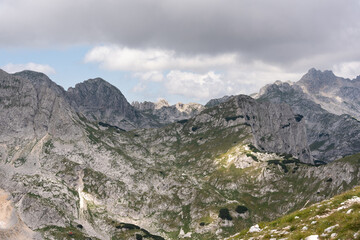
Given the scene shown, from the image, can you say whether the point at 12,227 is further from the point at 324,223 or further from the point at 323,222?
the point at 324,223

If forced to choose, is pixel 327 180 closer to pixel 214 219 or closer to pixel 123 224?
pixel 214 219

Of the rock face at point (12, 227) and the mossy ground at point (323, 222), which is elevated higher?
the mossy ground at point (323, 222)

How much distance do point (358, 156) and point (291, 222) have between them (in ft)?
682

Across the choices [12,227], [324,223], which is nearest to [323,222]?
[324,223]

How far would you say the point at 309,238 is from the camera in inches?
709

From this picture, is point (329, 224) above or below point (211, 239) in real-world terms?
above

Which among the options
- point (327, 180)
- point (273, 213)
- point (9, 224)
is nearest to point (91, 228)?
point (9, 224)

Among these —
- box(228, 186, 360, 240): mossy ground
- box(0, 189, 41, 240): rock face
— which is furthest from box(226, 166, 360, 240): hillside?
box(0, 189, 41, 240): rock face

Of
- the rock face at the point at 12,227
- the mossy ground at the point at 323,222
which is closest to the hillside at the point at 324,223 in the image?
the mossy ground at the point at 323,222

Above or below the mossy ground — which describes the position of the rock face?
below

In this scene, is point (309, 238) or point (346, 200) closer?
point (309, 238)

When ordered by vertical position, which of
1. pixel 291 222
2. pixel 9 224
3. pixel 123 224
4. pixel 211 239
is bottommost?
pixel 211 239

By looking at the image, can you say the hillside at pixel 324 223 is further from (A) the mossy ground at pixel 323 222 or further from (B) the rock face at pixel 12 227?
(B) the rock face at pixel 12 227

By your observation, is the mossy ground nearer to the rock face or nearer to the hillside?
the hillside
